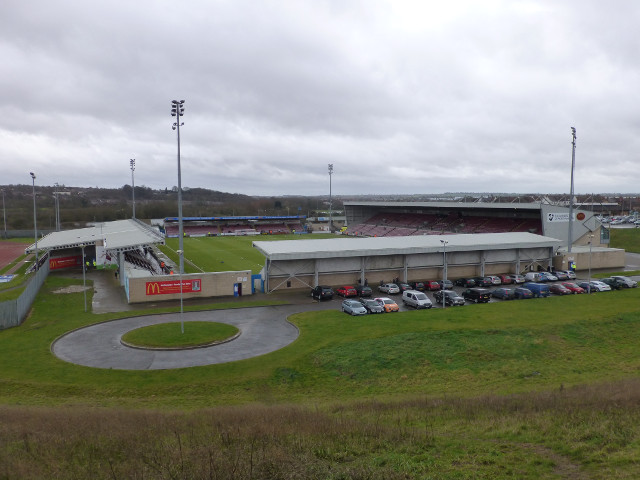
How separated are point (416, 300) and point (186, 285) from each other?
16660mm

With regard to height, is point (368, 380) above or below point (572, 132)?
below

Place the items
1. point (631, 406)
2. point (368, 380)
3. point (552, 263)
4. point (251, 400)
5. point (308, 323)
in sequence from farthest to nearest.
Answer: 1. point (552, 263)
2. point (308, 323)
3. point (368, 380)
4. point (251, 400)
5. point (631, 406)

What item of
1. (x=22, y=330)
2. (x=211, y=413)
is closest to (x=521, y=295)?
(x=211, y=413)

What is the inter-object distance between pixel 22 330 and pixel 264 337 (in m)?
13.7

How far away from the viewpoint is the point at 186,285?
112 feet

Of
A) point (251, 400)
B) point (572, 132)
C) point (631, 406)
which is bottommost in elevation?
point (251, 400)

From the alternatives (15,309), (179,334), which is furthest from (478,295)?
(15,309)

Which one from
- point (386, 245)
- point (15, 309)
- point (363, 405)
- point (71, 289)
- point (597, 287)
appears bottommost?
point (71, 289)

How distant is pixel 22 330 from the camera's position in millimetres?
25625

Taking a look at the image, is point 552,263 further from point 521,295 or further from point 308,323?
point 308,323

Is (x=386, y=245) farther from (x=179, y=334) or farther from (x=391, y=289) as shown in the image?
(x=179, y=334)

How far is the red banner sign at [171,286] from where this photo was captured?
32.9 meters

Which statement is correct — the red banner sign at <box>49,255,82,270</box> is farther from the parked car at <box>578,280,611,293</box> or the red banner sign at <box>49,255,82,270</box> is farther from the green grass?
the parked car at <box>578,280,611,293</box>

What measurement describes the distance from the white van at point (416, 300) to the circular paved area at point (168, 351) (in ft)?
27.5
